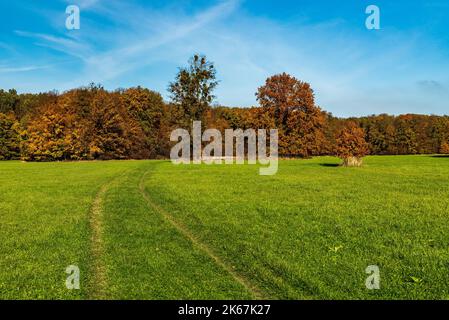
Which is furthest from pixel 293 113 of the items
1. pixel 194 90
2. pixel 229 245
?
pixel 229 245

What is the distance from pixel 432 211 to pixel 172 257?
1108cm

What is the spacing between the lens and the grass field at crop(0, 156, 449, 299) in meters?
8.23

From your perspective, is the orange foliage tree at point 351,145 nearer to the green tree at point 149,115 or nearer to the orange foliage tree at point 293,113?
the orange foliage tree at point 293,113

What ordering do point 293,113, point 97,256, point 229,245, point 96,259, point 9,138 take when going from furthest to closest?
point 9,138
point 293,113
point 229,245
point 97,256
point 96,259

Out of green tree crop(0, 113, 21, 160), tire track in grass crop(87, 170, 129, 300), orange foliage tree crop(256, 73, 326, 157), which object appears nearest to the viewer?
tire track in grass crop(87, 170, 129, 300)

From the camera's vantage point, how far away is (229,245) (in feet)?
37.5

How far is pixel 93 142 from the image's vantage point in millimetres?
76938

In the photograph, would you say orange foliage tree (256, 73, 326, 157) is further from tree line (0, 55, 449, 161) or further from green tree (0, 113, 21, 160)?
green tree (0, 113, 21, 160)

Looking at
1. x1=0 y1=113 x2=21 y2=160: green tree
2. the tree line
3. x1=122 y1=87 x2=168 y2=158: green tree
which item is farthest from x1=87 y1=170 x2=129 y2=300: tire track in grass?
x1=0 y1=113 x2=21 y2=160: green tree

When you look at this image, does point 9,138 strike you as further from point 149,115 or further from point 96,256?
point 96,256

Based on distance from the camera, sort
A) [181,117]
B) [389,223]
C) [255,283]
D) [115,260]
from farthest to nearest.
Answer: [181,117] → [389,223] → [115,260] → [255,283]

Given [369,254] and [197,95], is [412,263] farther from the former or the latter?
[197,95]

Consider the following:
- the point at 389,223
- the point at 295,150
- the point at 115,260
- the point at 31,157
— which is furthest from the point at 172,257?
the point at 31,157

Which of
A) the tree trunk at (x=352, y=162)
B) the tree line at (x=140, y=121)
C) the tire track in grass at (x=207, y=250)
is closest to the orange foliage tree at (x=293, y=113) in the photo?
the tree line at (x=140, y=121)
